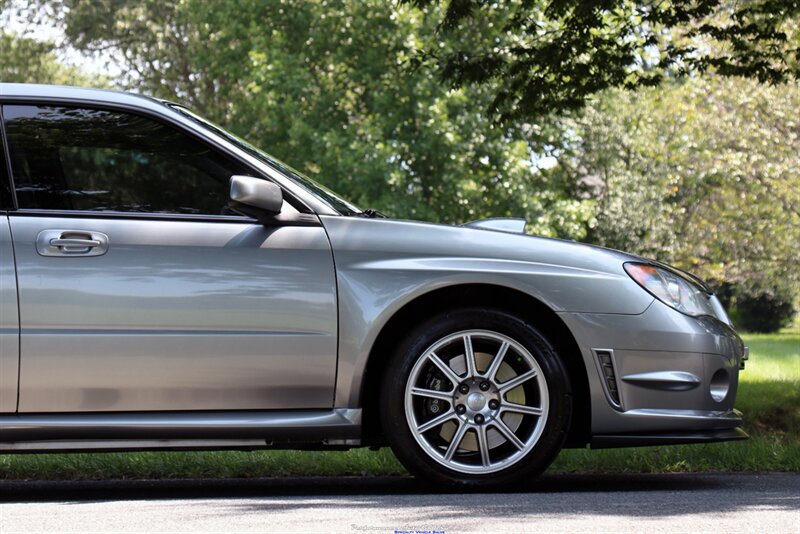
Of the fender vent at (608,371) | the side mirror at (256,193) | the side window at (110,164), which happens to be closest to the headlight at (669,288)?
the fender vent at (608,371)

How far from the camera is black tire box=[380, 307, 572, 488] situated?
5.26 m

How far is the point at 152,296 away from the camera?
509cm

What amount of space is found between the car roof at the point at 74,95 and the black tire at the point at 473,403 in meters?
1.54

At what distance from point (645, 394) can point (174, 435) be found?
199 centimetres

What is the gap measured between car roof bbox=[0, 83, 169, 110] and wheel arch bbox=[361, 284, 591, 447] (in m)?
1.40

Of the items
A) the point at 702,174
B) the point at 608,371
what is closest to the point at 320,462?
the point at 608,371

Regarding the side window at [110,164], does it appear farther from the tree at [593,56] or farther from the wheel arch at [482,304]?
the tree at [593,56]

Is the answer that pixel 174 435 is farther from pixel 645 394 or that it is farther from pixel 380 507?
pixel 645 394

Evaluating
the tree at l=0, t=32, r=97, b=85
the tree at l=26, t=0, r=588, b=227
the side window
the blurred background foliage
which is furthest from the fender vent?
the tree at l=0, t=32, r=97, b=85

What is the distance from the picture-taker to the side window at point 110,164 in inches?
208

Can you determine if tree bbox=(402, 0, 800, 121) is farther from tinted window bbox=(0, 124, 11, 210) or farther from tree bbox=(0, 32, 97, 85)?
tree bbox=(0, 32, 97, 85)

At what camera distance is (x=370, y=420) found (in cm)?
541

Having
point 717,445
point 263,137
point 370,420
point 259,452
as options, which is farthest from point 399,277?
point 263,137

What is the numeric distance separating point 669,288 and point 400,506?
156cm
